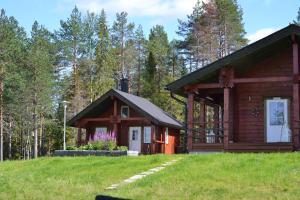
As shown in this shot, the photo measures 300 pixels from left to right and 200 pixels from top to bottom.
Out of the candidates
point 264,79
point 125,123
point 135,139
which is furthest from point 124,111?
point 264,79

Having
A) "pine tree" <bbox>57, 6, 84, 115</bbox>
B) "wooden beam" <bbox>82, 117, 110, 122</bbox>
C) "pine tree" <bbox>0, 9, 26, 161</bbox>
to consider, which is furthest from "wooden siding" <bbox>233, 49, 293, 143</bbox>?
"pine tree" <bbox>57, 6, 84, 115</bbox>

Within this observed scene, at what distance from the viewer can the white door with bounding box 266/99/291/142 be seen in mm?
19281

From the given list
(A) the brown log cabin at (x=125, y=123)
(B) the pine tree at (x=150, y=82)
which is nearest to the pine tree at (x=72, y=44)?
(B) the pine tree at (x=150, y=82)

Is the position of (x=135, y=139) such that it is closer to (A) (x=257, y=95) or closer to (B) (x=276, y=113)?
(A) (x=257, y=95)

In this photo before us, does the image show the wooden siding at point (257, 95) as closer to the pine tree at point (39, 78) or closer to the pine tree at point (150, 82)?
the pine tree at point (39, 78)

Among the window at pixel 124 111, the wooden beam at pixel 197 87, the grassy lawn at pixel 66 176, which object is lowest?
the grassy lawn at pixel 66 176

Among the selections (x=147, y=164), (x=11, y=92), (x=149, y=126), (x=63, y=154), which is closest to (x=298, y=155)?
(x=147, y=164)

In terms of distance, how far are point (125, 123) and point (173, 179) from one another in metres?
19.7

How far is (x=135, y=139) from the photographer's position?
31.2 metres

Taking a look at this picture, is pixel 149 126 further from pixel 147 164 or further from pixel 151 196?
pixel 151 196

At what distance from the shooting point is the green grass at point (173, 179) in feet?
34.5

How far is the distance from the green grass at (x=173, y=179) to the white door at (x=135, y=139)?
591 inches

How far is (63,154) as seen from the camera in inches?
894

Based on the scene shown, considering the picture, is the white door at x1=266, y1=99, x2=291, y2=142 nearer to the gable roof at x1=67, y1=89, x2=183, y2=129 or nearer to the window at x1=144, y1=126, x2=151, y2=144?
the gable roof at x1=67, y1=89, x2=183, y2=129
